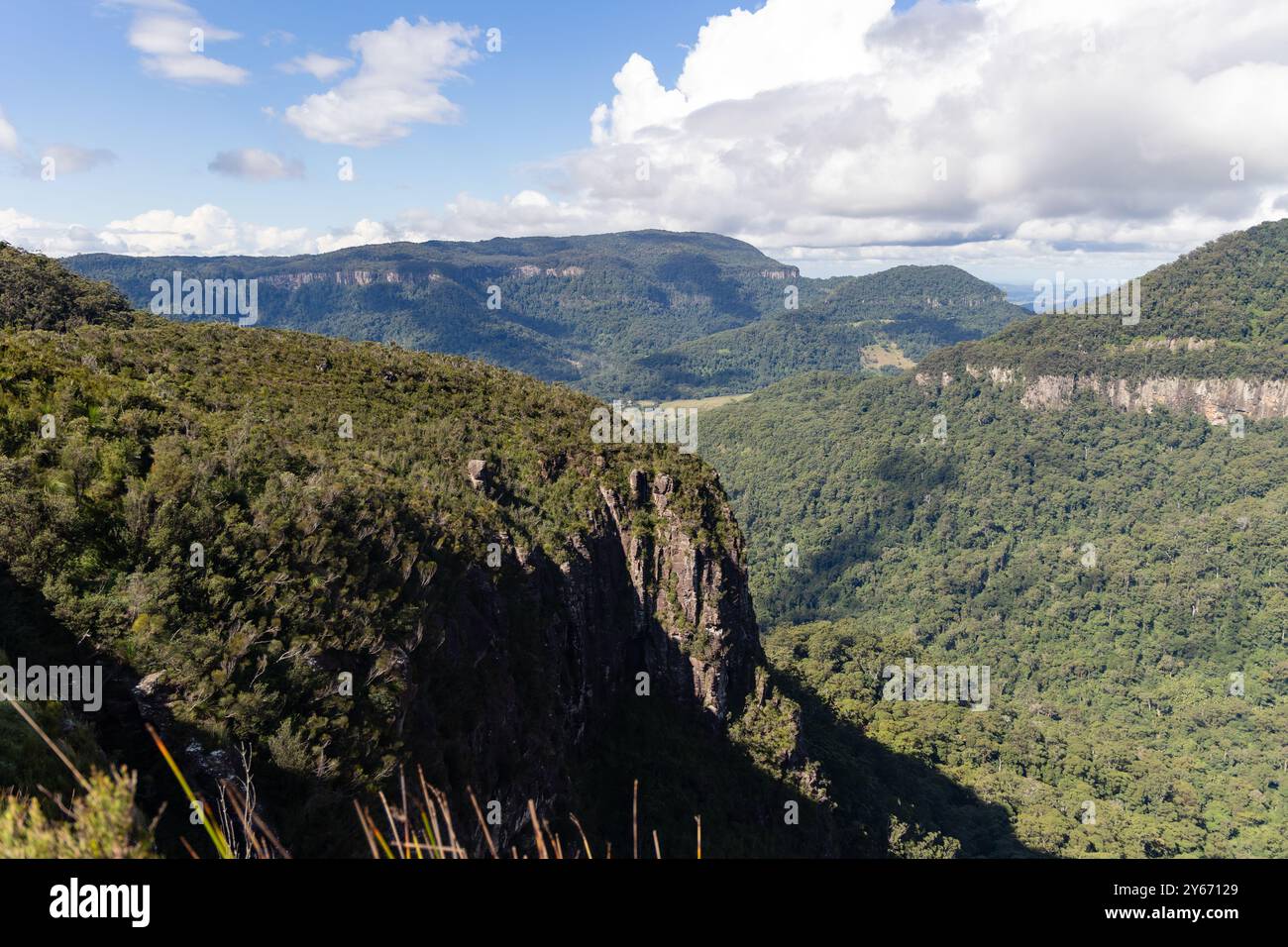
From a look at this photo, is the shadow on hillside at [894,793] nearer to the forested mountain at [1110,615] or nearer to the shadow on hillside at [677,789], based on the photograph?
the shadow on hillside at [677,789]

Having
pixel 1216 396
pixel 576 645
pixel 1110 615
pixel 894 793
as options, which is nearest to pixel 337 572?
pixel 576 645

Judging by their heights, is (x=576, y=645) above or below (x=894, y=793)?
above

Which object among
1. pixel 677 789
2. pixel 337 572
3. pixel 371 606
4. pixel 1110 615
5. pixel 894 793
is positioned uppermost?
pixel 337 572

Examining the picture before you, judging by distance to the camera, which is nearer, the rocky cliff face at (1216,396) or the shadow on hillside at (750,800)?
the shadow on hillside at (750,800)

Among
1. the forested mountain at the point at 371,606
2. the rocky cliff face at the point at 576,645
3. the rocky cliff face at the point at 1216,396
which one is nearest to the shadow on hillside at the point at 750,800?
the forested mountain at the point at 371,606

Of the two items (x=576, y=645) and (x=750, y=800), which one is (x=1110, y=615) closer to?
(x=750, y=800)

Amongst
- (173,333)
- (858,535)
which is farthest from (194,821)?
(858,535)

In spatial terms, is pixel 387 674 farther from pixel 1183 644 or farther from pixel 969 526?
pixel 969 526
